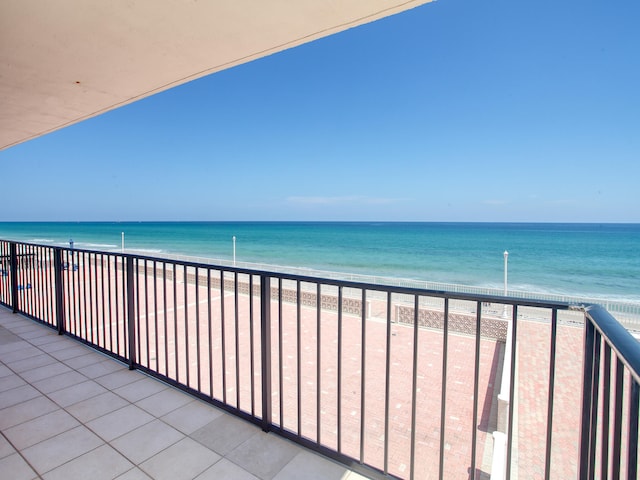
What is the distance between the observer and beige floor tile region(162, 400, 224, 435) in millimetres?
1848

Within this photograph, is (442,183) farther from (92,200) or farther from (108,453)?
(92,200)

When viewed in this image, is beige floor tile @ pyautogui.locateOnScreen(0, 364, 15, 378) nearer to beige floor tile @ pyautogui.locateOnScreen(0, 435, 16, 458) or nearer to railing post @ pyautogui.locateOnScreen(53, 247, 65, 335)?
railing post @ pyautogui.locateOnScreen(53, 247, 65, 335)

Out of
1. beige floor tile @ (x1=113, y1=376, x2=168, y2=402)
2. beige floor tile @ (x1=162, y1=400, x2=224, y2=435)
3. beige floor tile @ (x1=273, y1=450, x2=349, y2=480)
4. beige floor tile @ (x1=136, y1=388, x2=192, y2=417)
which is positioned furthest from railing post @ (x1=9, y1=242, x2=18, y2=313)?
beige floor tile @ (x1=273, y1=450, x2=349, y2=480)

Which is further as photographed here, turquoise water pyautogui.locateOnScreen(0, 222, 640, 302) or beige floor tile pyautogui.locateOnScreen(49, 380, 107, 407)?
turquoise water pyautogui.locateOnScreen(0, 222, 640, 302)

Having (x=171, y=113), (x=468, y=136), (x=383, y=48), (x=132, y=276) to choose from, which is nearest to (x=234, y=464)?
(x=132, y=276)

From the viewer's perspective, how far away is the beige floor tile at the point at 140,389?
2.15 meters

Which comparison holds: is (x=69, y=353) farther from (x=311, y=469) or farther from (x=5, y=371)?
(x=311, y=469)

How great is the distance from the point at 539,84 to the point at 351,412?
27194 mm

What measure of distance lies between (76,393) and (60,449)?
63 cm

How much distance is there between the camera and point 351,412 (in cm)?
517

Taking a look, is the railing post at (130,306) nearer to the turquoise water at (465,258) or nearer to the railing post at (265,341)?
the railing post at (265,341)

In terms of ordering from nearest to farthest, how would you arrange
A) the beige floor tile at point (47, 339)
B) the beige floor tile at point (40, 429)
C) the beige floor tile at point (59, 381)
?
the beige floor tile at point (40, 429)
the beige floor tile at point (59, 381)
the beige floor tile at point (47, 339)

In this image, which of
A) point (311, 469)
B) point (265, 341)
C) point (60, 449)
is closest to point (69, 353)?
point (60, 449)

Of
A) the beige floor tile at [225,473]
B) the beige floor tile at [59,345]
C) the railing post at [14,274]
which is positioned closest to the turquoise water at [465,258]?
the railing post at [14,274]
